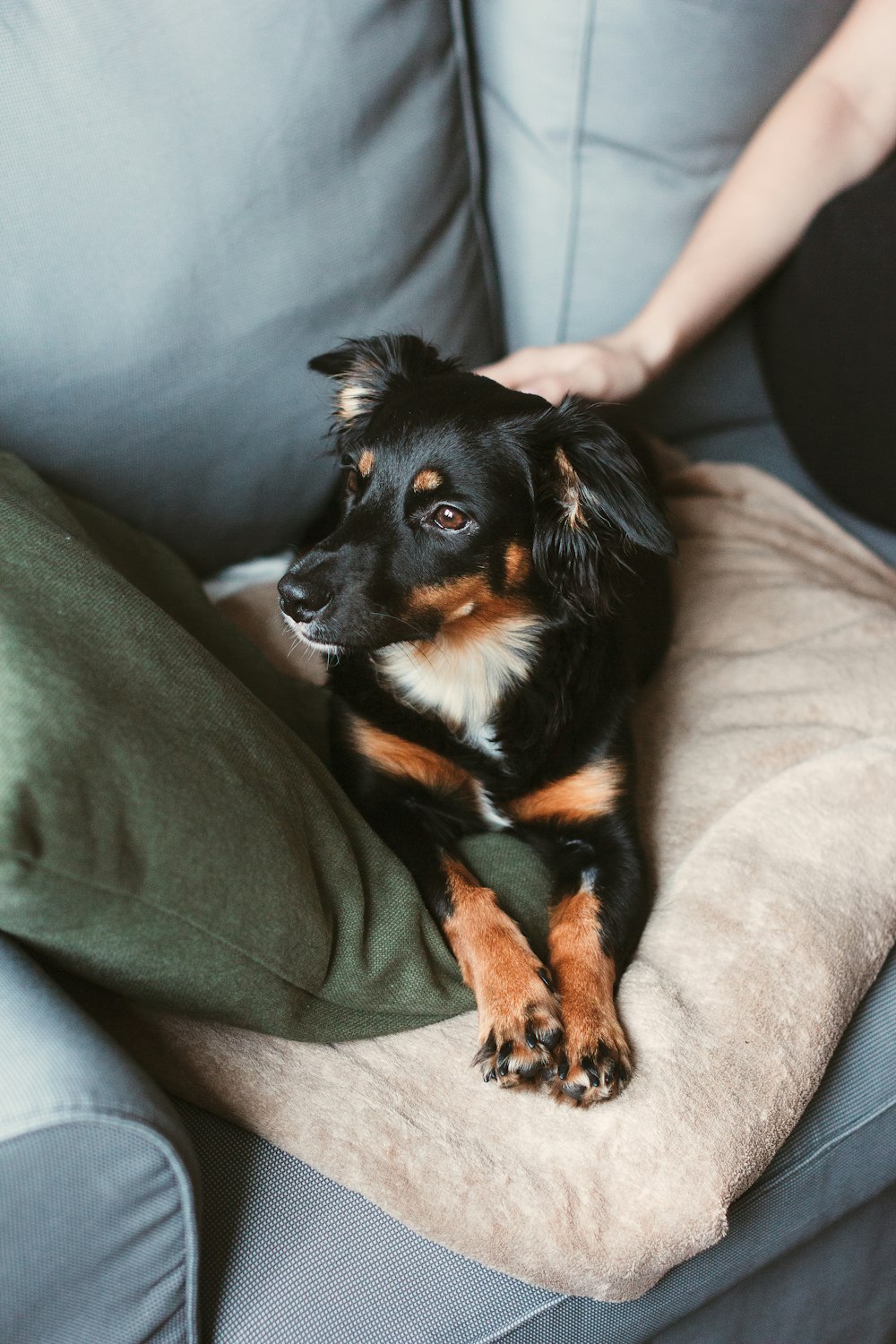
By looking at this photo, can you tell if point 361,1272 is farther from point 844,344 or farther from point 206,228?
point 844,344

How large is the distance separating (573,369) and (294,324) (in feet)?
1.76

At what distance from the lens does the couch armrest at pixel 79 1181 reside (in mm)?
917

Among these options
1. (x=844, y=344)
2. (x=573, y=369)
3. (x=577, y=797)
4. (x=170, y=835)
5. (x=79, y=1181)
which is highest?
(x=170, y=835)

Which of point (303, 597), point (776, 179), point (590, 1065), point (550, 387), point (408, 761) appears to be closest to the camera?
point (590, 1065)

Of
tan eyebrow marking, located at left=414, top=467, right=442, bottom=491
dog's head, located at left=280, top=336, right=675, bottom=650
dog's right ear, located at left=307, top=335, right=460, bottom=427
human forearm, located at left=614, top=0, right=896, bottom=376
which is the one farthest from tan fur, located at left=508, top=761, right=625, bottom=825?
human forearm, located at left=614, top=0, right=896, bottom=376

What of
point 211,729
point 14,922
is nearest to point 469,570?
point 211,729

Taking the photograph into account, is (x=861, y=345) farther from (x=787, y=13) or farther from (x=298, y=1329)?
(x=298, y=1329)

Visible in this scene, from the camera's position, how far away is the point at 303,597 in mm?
1477

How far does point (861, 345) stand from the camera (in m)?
2.22

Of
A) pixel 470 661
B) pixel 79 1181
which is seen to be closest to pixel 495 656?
pixel 470 661

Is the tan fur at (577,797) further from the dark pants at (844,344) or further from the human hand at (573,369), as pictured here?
the dark pants at (844,344)

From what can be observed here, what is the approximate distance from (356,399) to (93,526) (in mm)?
467

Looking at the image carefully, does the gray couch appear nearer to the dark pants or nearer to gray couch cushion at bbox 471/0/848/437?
gray couch cushion at bbox 471/0/848/437

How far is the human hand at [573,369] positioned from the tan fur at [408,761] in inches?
28.3
